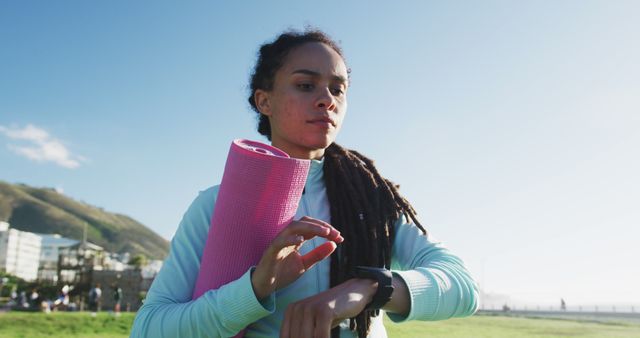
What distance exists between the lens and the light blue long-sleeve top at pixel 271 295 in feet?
4.25

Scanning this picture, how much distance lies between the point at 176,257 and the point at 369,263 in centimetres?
58

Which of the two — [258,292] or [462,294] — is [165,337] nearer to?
[258,292]

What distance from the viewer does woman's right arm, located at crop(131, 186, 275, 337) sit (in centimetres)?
127

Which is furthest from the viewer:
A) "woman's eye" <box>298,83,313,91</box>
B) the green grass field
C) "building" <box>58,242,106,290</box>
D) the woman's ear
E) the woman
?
"building" <box>58,242,106,290</box>

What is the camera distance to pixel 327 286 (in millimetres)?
1599

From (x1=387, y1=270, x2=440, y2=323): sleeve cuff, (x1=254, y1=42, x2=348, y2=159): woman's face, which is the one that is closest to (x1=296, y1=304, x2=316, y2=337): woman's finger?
(x1=387, y1=270, x2=440, y2=323): sleeve cuff

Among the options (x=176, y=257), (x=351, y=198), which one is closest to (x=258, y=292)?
(x=176, y=257)

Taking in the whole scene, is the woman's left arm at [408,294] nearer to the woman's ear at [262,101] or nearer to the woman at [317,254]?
the woman at [317,254]

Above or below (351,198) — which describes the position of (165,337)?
below

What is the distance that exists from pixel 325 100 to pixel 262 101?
375mm

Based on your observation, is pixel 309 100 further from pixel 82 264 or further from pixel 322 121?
pixel 82 264

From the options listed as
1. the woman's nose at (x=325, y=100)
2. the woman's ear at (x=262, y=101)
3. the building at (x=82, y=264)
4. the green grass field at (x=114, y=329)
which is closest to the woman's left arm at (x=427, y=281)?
the woman's nose at (x=325, y=100)

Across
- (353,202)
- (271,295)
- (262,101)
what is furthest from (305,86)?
(271,295)

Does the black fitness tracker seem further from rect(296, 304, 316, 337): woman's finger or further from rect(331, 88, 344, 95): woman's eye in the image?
rect(331, 88, 344, 95): woman's eye
